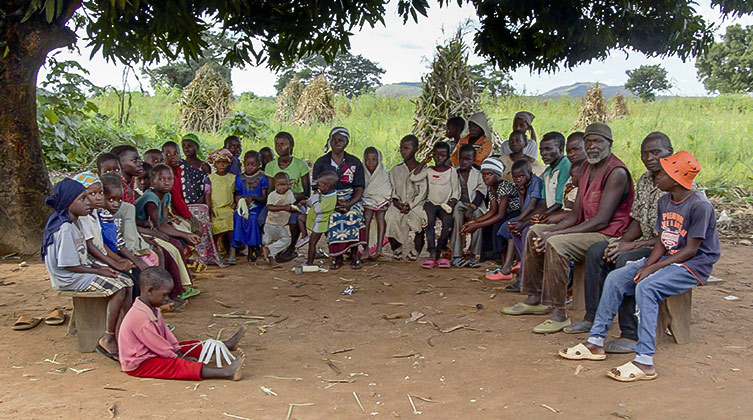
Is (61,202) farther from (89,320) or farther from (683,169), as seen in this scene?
(683,169)

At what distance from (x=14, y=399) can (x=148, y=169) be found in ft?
9.39

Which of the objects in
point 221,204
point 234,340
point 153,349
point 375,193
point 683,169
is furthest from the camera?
point 375,193

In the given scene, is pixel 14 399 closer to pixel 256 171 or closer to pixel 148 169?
pixel 148 169

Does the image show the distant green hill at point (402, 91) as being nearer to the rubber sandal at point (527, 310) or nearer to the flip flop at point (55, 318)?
the rubber sandal at point (527, 310)

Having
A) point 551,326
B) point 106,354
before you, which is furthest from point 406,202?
point 106,354

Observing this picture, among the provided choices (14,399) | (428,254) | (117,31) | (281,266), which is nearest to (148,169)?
(117,31)

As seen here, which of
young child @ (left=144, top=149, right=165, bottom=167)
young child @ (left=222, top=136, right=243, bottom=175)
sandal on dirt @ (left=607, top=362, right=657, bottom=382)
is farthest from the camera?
young child @ (left=222, top=136, right=243, bottom=175)

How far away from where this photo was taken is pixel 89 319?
4508 millimetres

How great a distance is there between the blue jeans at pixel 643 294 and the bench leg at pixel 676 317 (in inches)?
7.3

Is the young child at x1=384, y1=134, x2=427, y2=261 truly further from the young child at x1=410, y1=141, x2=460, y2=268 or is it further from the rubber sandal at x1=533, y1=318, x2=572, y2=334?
the rubber sandal at x1=533, y1=318, x2=572, y2=334

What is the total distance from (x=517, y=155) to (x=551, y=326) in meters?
2.63

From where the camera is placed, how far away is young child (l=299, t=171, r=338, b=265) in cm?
725

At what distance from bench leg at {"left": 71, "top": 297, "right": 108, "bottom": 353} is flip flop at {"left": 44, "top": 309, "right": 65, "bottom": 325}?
2.46 ft

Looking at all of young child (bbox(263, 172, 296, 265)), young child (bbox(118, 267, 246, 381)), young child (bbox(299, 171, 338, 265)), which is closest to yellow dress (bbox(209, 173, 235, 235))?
young child (bbox(263, 172, 296, 265))
